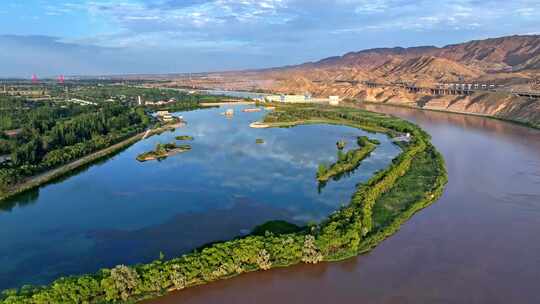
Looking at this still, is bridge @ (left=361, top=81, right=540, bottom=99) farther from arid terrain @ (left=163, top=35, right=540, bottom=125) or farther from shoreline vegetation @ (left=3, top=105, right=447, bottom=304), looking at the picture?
shoreline vegetation @ (left=3, top=105, right=447, bottom=304)

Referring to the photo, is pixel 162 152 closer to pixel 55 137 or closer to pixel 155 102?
pixel 55 137

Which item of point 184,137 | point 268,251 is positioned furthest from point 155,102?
point 268,251

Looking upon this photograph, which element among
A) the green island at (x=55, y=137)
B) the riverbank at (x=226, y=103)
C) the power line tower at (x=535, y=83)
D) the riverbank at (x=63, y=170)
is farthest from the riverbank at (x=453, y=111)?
the riverbank at (x=63, y=170)

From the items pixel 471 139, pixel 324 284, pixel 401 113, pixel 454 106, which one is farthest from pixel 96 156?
pixel 454 106

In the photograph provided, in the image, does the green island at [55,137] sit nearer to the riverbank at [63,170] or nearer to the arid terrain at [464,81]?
the riverbank at [63,170]

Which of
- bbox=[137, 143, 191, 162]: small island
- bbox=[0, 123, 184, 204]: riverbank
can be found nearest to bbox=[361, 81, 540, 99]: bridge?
bbox=[137, 143, 191, 162]: small island

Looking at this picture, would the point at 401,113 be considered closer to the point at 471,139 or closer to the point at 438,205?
the point at 471,139
